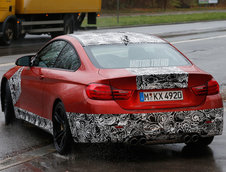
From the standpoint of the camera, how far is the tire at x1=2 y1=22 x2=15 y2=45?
23.1 meters

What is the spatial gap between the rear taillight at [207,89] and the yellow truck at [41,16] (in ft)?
55.3

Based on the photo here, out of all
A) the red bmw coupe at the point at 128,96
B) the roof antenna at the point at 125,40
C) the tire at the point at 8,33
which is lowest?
the tire at the point at 8,33

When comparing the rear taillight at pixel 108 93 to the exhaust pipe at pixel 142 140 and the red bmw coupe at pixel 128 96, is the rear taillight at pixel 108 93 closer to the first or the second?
the red bmw coupe at pixel 128 96

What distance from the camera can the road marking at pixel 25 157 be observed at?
637cm

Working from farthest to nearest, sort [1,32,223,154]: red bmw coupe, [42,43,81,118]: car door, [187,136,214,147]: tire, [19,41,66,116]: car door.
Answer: [19,41,66,116]: car door → [187,136,214,147]: tire → [42,43,81,118]: car door → [1,32,223,154]: red bmw coupe

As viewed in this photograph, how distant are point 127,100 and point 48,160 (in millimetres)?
1142

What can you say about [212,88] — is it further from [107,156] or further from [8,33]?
[8,33]

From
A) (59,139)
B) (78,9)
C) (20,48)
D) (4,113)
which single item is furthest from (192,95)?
(78,9)

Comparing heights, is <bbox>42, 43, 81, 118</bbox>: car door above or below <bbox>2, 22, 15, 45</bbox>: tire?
above

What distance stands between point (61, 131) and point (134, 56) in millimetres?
1160

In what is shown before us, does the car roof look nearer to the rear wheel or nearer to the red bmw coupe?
the red bmw coupe

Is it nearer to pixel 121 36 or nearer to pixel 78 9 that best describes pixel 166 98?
pixel 121 36

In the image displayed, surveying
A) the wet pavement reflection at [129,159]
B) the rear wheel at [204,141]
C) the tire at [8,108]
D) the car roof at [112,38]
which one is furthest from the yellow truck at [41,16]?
the rear wheel at [204,141]

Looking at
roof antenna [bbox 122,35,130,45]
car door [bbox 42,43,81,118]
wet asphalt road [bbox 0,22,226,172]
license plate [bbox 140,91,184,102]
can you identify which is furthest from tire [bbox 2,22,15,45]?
license plate [bbox 140,91,184,102]
